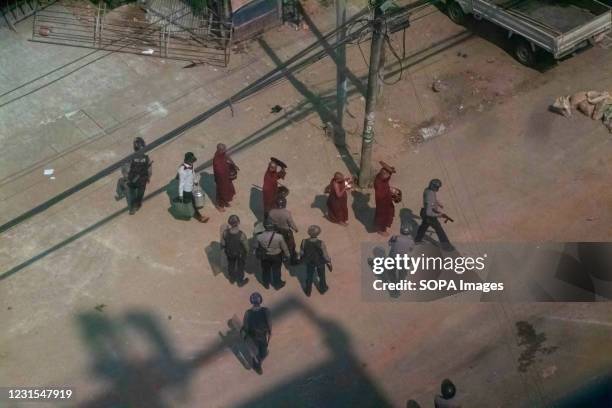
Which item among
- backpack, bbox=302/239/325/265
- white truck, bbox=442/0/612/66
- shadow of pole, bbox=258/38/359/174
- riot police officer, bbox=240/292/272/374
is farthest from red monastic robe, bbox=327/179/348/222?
white truck, bbox=442/0/612/66

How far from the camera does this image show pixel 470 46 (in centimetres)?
1639

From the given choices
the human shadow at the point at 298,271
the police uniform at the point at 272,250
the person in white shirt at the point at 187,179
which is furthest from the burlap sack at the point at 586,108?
the person in white shirt at the point at 187,179

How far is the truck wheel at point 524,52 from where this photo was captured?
1552 centimetres

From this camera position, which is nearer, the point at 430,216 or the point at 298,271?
the point at 430,216

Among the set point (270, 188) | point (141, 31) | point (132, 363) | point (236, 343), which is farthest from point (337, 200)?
point (141, 31)

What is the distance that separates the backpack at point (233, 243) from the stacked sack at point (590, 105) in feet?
23.1

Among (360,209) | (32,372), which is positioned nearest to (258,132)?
(360,209)

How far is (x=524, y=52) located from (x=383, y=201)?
565cm

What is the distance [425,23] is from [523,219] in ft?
19.6

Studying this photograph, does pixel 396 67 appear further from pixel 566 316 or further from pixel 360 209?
pixel 566 316

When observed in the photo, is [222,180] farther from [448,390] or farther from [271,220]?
[448,390]

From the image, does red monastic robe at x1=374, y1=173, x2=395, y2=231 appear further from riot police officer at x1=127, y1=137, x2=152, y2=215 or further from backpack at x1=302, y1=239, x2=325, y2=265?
riot police officer at x1=127, y1=137, x2=152, y2=215

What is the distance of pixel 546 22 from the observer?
1538 cm

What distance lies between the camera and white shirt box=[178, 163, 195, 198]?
11914mm
